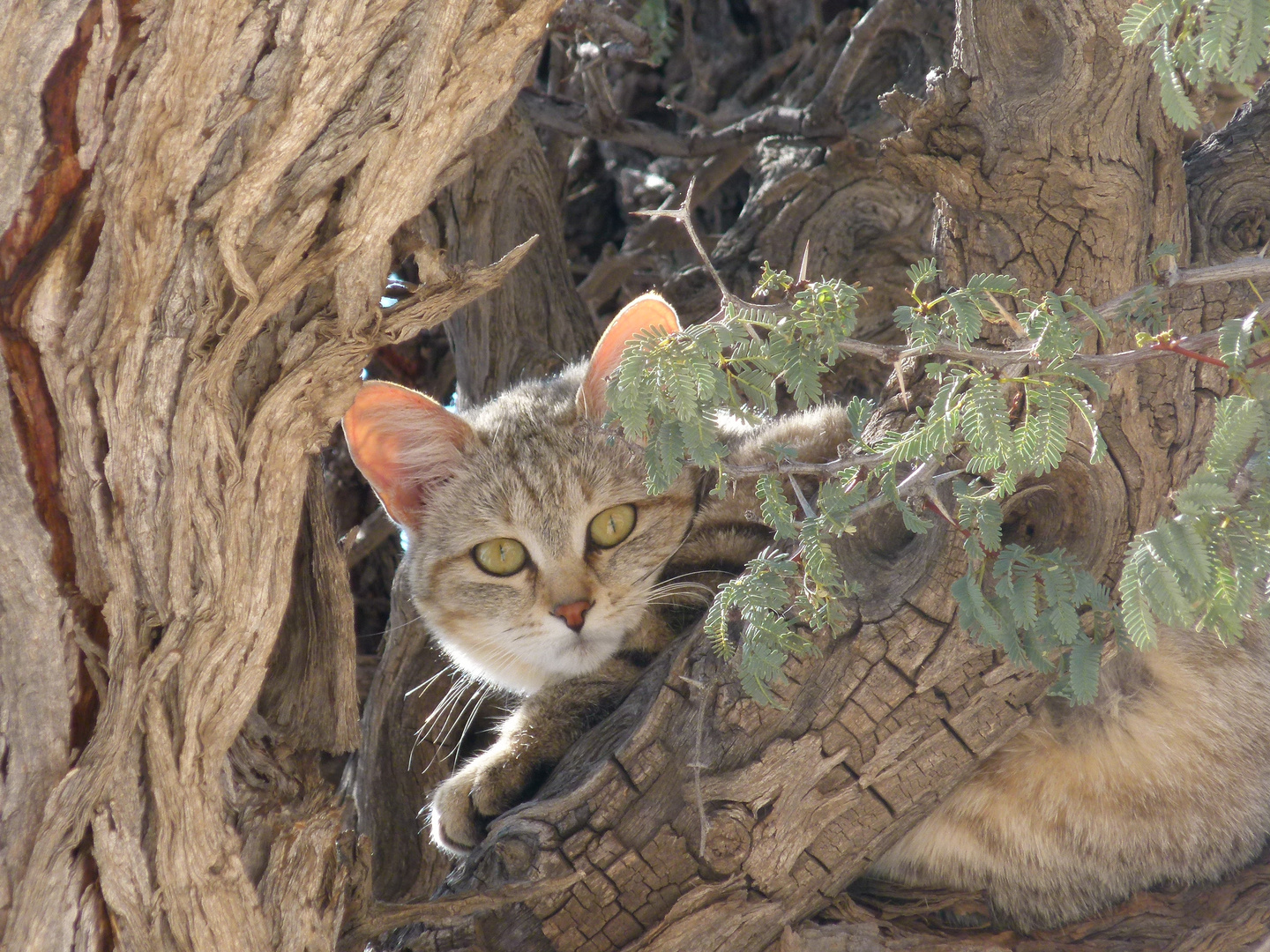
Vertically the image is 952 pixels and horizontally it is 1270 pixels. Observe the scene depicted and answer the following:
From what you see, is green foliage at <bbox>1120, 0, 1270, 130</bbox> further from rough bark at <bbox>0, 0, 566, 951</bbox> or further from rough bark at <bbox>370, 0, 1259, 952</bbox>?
rough bark at <bbox>0, 0, 566, 951</bbox>

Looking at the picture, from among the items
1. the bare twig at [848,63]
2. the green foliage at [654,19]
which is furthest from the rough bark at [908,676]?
the green foliage at [654,19]

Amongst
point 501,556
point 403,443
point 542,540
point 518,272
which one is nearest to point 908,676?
point 542,540

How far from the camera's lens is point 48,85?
59.6 inches

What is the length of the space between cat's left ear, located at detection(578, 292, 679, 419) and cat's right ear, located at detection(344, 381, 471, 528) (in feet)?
Result: 1.48

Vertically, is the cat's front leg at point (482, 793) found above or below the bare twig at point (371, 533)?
below

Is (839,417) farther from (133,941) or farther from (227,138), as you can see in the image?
(133,941)

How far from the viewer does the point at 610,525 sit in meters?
2.96

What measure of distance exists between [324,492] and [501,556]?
2.63 ft

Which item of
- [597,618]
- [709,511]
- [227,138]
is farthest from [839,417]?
[227,138]

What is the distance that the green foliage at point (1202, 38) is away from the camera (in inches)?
49.0

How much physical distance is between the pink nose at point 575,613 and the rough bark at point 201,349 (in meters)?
0.98

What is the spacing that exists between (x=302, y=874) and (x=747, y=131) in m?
3.04

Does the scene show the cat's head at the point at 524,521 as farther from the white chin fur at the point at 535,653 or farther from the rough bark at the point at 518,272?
the rough bark at the point at 518,272

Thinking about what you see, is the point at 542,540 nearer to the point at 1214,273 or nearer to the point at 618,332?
the point at 618,332
